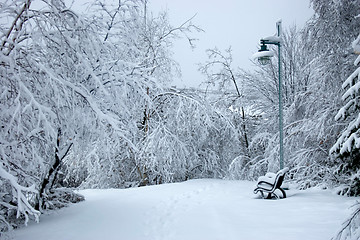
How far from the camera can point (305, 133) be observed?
309 inches

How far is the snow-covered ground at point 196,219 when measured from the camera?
3.87 m

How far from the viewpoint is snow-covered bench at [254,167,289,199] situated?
5.93 meters

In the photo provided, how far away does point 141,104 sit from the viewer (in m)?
5.93

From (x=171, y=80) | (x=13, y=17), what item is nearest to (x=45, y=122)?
Answer: (x=13, y=17)

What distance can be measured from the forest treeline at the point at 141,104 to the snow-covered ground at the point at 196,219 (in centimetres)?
62

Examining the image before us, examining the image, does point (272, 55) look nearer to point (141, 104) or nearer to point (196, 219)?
point (141, 104)

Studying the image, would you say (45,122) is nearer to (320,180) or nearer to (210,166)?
(320,180)

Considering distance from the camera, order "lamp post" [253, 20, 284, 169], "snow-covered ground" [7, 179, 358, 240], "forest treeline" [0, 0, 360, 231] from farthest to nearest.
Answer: "lamp post" [253, 20, 284, 169] → "snow-covered ground" [7, 179, 358, 240] → "forest treeline" [0, 0, 360, 231]

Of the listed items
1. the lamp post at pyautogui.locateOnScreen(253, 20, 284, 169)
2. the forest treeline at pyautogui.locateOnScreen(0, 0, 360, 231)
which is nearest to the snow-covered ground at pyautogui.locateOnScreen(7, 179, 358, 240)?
the forest treeline at pyautogui.locateOnScreen(0, 0, 360, 231)

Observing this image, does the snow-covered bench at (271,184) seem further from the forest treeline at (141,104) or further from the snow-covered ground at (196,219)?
the forest treeline at (141,104)

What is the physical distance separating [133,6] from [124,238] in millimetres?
4133

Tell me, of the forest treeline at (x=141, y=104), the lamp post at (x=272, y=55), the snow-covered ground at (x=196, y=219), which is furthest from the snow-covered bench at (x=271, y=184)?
the forest treeline at (x=141, y=104)

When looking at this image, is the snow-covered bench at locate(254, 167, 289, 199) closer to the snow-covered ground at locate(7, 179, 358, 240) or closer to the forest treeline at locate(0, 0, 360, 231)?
the snow-covered ground at locate(7, 179, 358, 240)

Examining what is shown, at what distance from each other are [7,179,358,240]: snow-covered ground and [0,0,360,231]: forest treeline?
62cm
